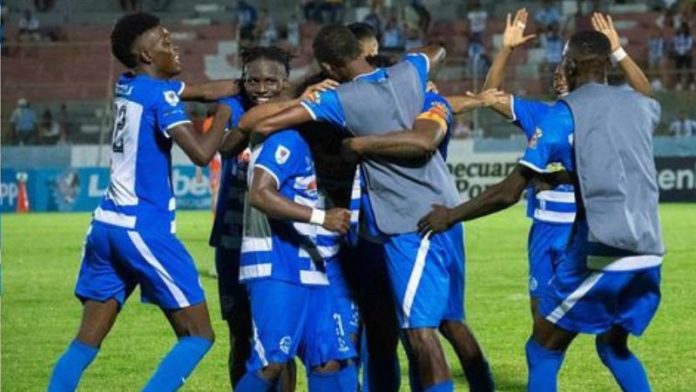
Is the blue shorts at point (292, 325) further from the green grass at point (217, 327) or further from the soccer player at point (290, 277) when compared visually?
the green grass at point (217, 327)

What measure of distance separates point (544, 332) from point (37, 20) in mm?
35574

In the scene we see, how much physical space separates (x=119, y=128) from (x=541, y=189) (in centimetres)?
310

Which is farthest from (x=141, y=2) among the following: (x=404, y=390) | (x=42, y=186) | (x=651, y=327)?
(x=404, y=390)

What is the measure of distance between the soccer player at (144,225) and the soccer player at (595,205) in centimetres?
150

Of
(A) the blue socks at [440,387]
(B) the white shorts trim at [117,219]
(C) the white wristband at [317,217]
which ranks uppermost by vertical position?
(C) the white wristband at [317,217]

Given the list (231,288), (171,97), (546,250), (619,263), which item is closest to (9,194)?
(546,250)

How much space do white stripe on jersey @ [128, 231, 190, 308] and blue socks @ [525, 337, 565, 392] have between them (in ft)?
6.37

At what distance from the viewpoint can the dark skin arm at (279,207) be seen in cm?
795

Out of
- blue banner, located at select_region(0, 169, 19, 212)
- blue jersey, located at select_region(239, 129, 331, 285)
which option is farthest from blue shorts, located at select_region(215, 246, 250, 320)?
blue banner, located at select_region(0, 169, 19, 212)

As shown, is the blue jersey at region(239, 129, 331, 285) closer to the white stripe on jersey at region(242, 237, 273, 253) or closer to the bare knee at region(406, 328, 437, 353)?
the white stripe on jersey at region(242, 237, 273, 253)

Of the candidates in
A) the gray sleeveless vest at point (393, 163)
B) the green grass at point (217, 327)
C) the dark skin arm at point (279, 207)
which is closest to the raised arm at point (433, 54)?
the gray sleeveless vest at point (393, 163)

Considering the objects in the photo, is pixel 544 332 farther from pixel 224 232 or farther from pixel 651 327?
pixel 651 327

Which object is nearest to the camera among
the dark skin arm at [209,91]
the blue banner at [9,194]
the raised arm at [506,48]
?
the dark skin arm at [209,91]

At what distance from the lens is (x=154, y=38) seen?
9.00m
